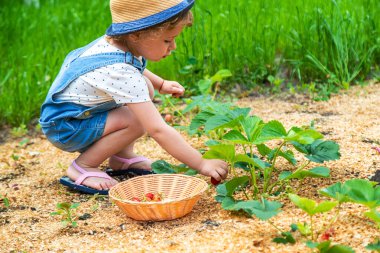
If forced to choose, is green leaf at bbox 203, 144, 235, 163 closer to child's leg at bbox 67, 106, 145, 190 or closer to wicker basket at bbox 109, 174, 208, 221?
wicker basket at bbox 109, 174, 208, 221

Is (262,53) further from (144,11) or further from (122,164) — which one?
(144,11)

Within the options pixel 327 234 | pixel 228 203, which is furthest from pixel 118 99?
pixel 327 234

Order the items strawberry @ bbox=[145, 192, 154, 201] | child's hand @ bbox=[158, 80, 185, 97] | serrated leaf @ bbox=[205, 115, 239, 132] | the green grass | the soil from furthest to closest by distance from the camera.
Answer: the green grass
child's hand @ bbox=[158, 80, 185, 97]
strawberry @ bbox=[145, 192, 154, 201]
serrated leaf @ bbox=[205, 115, 239, 132]
the soil

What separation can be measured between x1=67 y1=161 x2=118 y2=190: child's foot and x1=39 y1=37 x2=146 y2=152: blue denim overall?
0.10 m

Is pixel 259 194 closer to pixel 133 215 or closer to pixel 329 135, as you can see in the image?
pixel 133 215

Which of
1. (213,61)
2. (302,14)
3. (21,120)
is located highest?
(302,14)

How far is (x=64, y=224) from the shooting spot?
2570 millimetres

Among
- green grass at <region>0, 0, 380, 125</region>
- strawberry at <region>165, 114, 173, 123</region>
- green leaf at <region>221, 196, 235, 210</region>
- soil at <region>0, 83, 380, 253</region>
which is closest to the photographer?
soil at <region>0, 83, 380, 253</region>

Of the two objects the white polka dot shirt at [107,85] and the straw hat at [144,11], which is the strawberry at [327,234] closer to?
the white polka dot shirt at [107,85]

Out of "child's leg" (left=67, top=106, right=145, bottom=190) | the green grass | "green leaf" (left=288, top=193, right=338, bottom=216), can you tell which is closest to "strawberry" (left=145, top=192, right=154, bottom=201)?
"child's leg" (left=67, top=106, right=145, bottom=190)

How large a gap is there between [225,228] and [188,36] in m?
2.50

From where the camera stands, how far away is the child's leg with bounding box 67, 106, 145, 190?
304cm

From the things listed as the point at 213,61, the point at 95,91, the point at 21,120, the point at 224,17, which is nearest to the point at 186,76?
the point at 213,61

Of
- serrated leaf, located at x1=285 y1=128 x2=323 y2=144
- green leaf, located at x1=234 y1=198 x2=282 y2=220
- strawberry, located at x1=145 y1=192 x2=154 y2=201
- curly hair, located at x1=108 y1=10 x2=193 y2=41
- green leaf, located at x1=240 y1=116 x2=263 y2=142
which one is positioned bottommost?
strawberry, located at x1=145 y1=192 x2=154 y2=201
